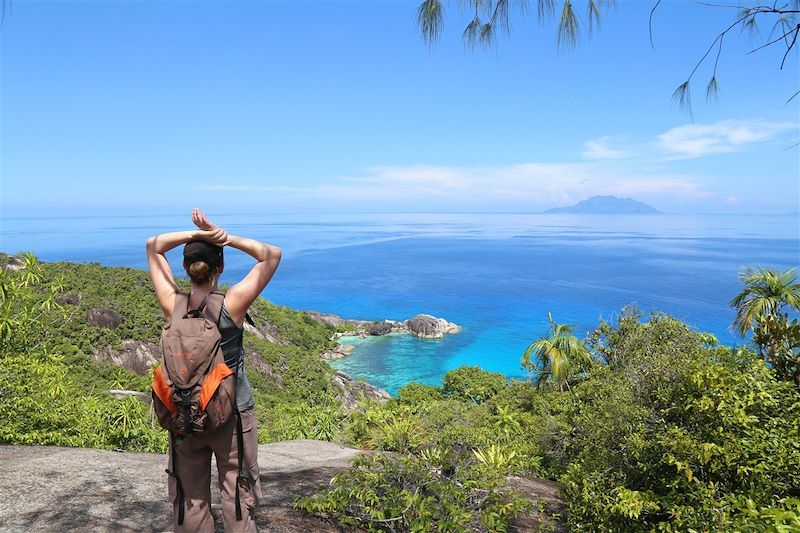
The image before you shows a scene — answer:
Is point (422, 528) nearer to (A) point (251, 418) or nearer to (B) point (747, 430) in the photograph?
(A) point (251, 418)

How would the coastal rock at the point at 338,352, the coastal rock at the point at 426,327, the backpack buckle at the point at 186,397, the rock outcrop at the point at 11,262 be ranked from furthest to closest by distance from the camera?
the coastal rock at the point at 426,327 → the coastal rock at the point at 338,352 → the rock outcrop at the point at 11,262 → the backpack buckle at the point at 186,397

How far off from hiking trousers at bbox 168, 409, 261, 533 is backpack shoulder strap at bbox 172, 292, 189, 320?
0.73 m

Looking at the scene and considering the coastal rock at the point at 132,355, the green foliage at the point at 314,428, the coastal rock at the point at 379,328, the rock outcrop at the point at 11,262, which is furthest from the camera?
the coastal rock at the point at 379,328

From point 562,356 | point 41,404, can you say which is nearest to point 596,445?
point 41,404

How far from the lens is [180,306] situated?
2816 mm

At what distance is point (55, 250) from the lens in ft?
570

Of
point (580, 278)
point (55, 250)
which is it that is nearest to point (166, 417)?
point (580, 278)

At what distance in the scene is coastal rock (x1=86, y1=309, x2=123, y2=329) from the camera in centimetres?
3381

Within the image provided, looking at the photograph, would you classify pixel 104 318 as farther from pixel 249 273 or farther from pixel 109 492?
pixel 249 273

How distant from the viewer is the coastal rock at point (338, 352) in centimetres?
5500

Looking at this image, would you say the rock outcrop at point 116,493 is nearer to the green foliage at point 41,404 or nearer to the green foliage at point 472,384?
the green foliage at point 41,404

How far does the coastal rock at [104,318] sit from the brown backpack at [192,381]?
3766cm

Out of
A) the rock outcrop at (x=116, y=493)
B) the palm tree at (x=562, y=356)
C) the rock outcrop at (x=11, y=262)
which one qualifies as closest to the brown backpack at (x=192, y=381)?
the rock outcrop at (x=116, y=493)

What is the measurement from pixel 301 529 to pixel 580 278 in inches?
4561
